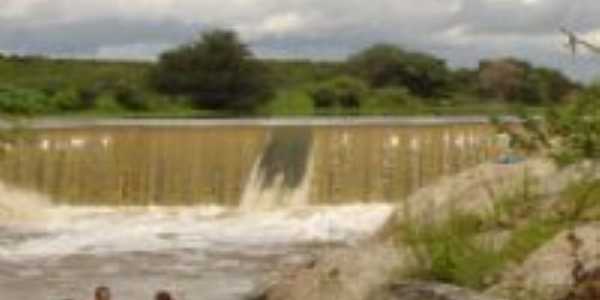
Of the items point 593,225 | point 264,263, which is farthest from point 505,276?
point 264,263

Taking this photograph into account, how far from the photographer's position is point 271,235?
23828mm

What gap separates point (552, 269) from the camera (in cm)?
618

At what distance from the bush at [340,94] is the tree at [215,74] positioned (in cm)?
226

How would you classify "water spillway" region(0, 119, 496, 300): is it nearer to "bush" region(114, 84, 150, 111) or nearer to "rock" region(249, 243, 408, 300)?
"rock" region(249, 243, 408, 300)

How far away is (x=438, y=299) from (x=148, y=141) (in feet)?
76.4

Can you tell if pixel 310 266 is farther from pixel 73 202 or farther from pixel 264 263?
pixel 73 202

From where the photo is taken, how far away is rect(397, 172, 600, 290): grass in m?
6.33

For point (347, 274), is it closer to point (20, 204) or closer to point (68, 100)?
point (20, 204)

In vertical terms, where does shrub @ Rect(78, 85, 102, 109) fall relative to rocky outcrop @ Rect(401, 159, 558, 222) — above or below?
below

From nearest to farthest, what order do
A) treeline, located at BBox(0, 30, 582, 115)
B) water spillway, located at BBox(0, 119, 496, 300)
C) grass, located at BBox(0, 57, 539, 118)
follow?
1. water spillway, located at BBox(0, 119, 496, 300)
2. grass, located at BBox(0, 57, 539, 118)
3. treeline, located at BBox(0, 30, 582, 115)

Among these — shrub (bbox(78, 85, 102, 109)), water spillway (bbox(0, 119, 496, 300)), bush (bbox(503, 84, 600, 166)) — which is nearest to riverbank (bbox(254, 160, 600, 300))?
bush (bbox(503, 84, 600, 166))

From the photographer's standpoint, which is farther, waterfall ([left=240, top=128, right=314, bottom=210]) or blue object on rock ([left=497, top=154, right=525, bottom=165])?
waterfall ([left=240, top=128, right=314, bottom=210])

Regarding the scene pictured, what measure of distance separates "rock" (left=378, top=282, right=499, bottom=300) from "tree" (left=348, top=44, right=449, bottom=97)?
155 ft

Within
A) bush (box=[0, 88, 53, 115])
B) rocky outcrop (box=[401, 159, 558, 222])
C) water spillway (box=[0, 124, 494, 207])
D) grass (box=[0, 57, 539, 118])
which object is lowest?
grass (box=[0, 57, 539, 118])
